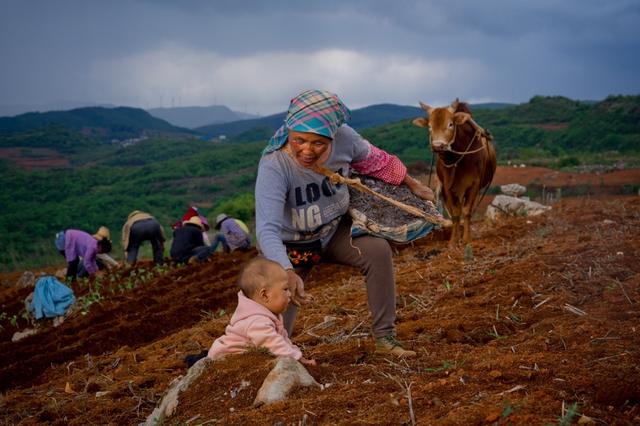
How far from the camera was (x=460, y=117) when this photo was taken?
25.5 feet

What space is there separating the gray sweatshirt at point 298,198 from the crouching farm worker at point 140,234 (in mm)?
8121

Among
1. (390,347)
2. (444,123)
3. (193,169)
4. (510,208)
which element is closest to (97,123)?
(193,169)

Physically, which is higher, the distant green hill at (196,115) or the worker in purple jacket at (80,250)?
the distant green hill at (196,115)

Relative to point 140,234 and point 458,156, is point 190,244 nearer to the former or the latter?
point 140,234

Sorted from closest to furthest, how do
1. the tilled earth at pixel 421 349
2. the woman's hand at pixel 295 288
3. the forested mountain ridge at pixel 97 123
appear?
the tilled earth at pixel 421 349
the woman's hand at pixel 295 288
the forested mountain ridge at pixel 97 123

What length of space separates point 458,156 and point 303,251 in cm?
491

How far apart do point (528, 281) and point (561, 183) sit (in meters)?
19.1

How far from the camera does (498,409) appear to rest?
230 cm

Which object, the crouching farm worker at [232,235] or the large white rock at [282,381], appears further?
the crouching farm worker at [232,235]

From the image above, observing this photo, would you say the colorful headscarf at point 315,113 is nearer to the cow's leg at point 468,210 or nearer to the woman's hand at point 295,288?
the woman's hand at point 295,288

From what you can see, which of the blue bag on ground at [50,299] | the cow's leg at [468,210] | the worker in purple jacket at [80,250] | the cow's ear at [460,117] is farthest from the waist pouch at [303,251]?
the worker in purple jacket at [80,250]

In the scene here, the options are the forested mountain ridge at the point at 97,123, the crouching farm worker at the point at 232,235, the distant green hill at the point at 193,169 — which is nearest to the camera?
the crouching farm worker at the point at 232,235

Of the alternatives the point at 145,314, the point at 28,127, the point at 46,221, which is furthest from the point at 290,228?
the point at 28,127

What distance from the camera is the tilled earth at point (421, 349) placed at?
8.34 feet
